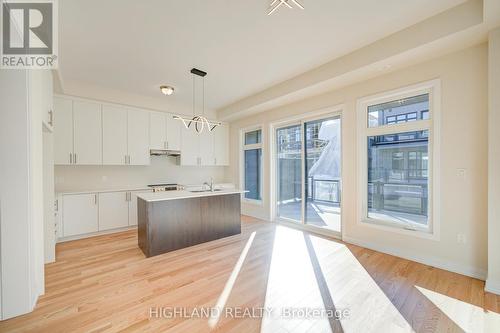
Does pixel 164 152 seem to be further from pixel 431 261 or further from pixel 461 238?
pixel 461 238

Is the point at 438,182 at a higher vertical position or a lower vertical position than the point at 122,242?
higher

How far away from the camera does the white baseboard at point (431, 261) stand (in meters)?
2.46

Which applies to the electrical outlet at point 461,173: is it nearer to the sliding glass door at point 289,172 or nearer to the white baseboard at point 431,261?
the white baseboard at point 431,261

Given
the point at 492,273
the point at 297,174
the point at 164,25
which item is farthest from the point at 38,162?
the point at 492,273

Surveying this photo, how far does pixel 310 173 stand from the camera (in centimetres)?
446

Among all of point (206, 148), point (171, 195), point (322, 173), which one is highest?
point (206, 148)

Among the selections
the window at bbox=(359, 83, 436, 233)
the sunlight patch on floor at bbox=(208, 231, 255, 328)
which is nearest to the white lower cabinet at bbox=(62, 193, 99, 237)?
the sunlight patch on floor at bbox=(208, 231, 255, 328)

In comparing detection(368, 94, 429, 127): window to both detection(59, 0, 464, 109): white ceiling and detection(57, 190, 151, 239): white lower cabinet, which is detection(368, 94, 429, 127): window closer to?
detection(59, 0, 464, 109): white ceiling

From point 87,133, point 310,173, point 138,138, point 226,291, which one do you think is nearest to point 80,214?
point 87,133

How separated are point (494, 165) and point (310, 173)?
2.59 m

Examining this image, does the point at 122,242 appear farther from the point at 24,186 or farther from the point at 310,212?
the point at 310,212

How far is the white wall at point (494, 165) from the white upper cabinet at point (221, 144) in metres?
5.21

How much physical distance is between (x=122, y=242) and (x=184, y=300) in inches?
89.9

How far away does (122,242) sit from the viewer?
3.74m
